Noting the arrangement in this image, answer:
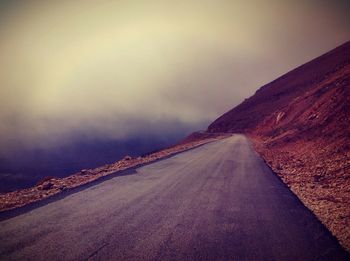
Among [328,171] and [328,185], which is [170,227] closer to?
[328,185]

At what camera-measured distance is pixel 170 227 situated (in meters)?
6.76

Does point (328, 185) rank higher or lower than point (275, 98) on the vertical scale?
lower

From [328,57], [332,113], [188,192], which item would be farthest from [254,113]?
[188,192]

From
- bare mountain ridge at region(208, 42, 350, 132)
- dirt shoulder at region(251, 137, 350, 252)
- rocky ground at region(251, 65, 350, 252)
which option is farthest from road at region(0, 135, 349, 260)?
bare mountain ridge at region(208, 42, 350, 132)

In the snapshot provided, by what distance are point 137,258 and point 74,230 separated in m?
2.16

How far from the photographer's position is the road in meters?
5.45

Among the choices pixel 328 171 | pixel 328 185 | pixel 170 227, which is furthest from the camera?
Result: pixel 328 171

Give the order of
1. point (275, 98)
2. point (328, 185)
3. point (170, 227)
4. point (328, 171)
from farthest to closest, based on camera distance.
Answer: point (275, 98), point (328, 171), point (328, 185), point (170, 227)

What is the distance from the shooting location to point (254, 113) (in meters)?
100

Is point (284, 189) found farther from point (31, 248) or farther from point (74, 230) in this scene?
point (31, 248)

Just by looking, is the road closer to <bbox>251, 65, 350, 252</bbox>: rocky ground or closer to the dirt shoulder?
the dirt shoulder

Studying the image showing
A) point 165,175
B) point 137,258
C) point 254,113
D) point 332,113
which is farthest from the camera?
point 254,113

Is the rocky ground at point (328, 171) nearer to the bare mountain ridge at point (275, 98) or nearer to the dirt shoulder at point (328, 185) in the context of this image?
the dirt shoulder at point (328, 185)

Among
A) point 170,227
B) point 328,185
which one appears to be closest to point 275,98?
point 328,185
